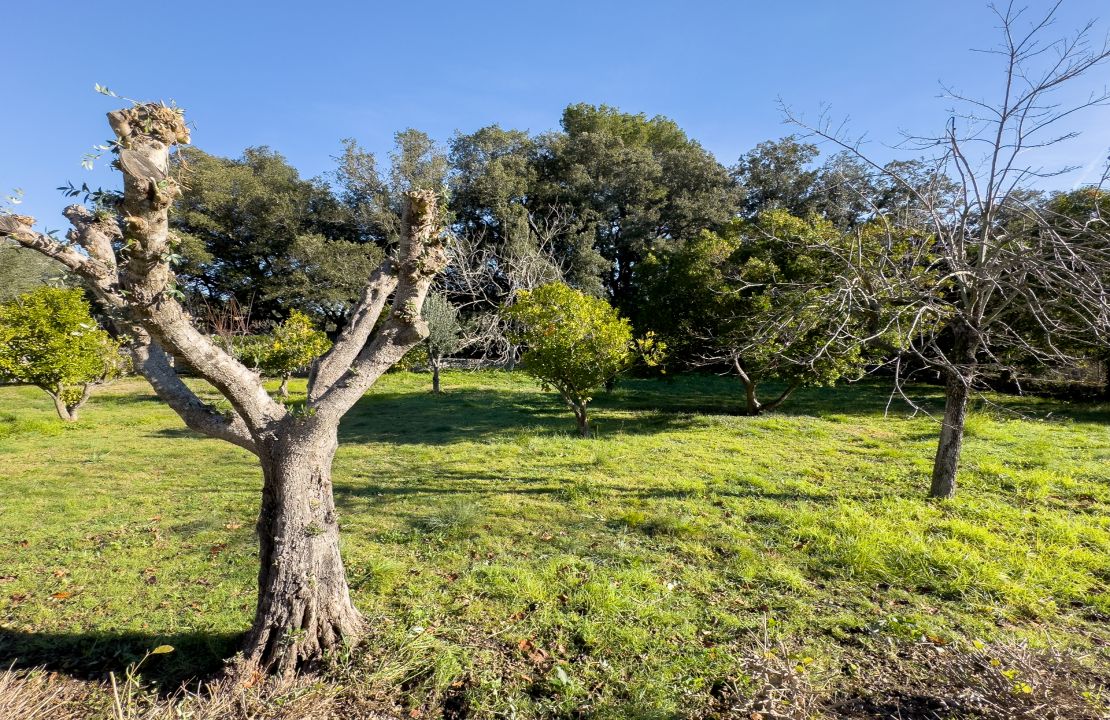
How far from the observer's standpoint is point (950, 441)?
5.56 metres

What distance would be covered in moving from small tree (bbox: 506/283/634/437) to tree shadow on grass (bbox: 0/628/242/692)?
6.53 meters

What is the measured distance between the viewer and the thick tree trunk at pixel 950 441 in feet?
17.8

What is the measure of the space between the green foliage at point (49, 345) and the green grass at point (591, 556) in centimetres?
317

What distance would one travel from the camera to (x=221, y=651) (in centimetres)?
328

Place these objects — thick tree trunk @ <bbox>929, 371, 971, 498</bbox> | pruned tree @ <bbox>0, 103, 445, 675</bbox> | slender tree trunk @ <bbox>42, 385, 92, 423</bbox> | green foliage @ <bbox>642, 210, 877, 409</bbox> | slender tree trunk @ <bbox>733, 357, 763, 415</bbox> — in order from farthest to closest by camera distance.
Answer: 1. slender tree trunk @ <bbox>42, 385, 92, 423</bbox>
2. slender tree trunk @ <bbox>733, 357, 763, 415</bbox>
3. green foliage @ <bbox>642, 210, 877, 409</bbox>
4. thick tree trunk @ <bbox>929, 371, 971, 498</bbox>
5. pruned tree @ <bbox>0, 103, 445, 675</bbox>

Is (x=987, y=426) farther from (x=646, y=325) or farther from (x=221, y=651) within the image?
(x=221, y=651)

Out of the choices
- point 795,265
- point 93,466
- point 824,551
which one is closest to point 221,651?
point 824,551

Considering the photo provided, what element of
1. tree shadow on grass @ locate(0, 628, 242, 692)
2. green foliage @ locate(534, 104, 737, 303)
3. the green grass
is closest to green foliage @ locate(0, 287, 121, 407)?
the green grass

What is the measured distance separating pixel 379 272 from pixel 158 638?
9.62 feet

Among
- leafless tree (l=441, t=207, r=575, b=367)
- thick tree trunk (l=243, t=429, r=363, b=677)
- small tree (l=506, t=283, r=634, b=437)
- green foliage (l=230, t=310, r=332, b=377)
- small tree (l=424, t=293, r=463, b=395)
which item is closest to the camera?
thick tree trunk (l=243, t=429, r=363, b=677)

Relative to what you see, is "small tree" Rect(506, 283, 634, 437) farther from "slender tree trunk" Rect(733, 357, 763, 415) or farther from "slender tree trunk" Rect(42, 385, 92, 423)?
"slender tree trunk" Rect(42, 385, 92, 423)

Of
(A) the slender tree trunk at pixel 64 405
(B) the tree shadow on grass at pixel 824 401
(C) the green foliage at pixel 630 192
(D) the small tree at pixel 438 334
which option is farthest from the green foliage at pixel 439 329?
(C) the green foliage at pixel 630 192

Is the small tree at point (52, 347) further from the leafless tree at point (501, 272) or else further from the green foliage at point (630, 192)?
the green foliage at point (630, 192)

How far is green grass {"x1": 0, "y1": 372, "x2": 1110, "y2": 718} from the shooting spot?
126 inches
